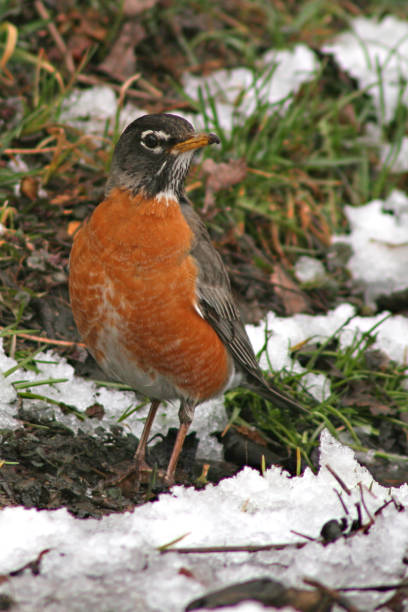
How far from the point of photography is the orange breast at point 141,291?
379 cm

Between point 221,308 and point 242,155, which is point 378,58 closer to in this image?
point 242,155

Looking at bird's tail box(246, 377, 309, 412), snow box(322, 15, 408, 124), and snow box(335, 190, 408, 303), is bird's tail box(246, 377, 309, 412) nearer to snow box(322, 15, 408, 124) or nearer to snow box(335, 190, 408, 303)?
snow box(335, 190, 408, 303)

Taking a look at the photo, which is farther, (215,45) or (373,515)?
(215,45)

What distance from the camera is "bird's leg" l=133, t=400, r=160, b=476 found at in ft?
13.4

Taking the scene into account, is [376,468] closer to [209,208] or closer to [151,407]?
[151,407]

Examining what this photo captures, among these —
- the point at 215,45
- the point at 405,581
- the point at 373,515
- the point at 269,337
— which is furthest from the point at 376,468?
the point at 215,45

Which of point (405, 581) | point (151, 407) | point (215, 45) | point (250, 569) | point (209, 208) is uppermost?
point (215, 45)

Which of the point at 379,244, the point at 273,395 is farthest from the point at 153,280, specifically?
the point at 379,244

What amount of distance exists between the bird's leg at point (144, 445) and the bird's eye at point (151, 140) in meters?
1.43

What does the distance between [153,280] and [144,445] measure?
3.36 feet

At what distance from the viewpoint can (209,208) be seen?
5707 millimetres

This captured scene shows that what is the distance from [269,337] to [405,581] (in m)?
2.41

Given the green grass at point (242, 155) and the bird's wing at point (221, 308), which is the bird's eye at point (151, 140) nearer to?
the bird's wing at point (221, 308)

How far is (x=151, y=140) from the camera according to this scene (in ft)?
13.3
